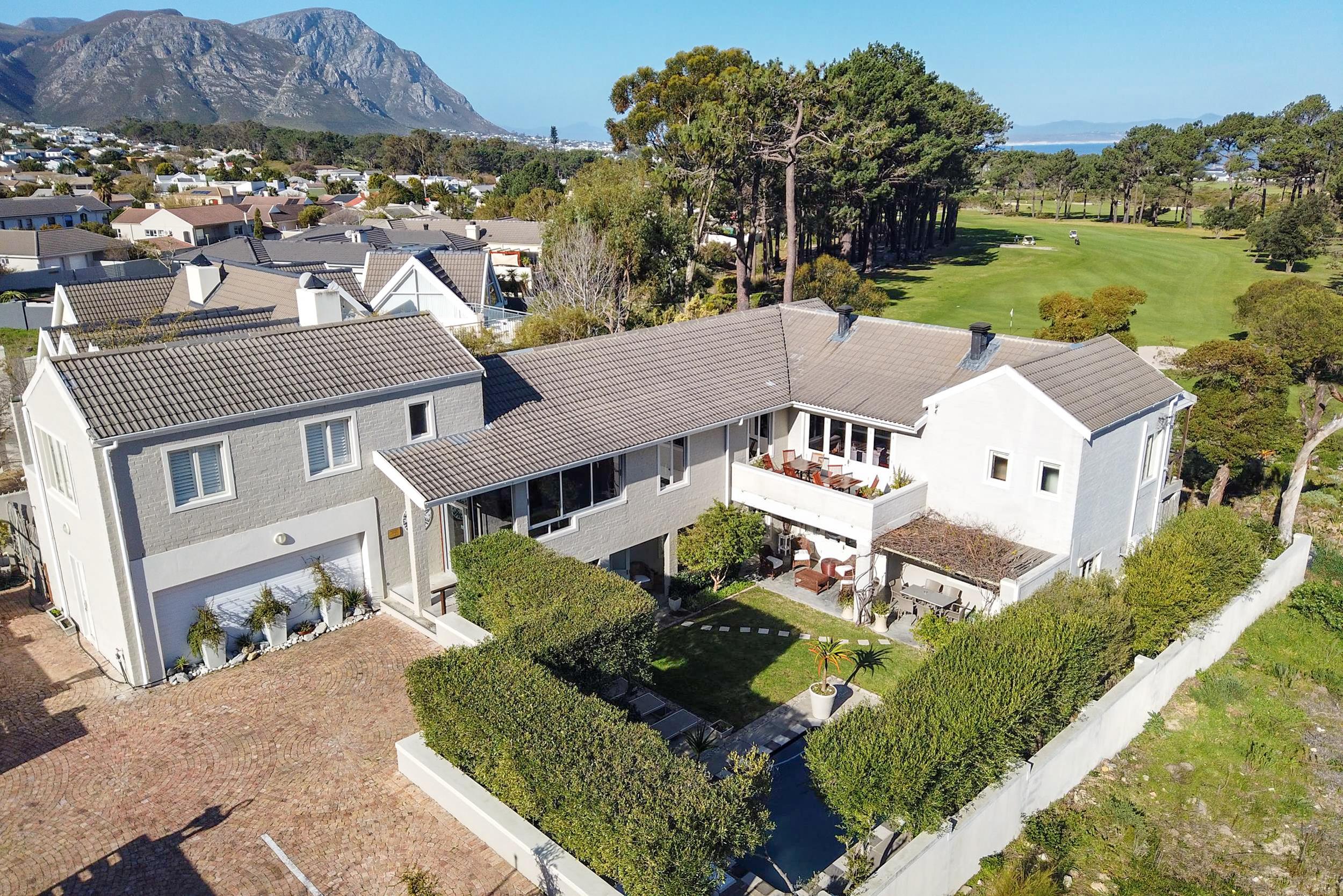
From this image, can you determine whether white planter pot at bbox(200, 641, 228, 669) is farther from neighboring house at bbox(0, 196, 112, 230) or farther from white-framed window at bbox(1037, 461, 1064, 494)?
neighboring house at bbox(0, 196, 112, 230)

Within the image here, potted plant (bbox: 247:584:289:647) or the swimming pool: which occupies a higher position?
potted plant (bbox: 247:584:289:647)

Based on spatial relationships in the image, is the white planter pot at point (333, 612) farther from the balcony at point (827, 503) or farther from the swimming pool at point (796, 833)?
the balcony at point (827, 503)

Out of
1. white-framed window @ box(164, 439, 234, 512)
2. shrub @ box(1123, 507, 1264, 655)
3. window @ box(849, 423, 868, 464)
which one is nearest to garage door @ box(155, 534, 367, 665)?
white-framed window @ box(164, 439, 234, 512)

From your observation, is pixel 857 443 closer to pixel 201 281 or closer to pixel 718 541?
pixel 718 541

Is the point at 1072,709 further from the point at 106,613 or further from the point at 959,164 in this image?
the point at 959,164

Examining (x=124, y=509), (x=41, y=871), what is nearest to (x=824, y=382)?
(x=124, y=509)

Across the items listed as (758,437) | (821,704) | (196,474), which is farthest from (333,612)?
(758,437)

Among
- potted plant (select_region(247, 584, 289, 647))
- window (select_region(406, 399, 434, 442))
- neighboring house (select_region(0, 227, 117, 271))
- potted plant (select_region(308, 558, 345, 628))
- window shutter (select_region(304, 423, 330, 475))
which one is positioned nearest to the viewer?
potted plant (select_region(247, 584, 289, 647))

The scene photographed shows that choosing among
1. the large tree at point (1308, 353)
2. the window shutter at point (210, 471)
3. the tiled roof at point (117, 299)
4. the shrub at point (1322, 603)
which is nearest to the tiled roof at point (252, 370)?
the window shutter at point (210, 471)
